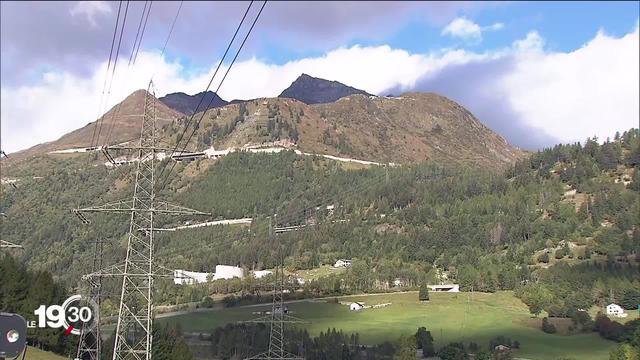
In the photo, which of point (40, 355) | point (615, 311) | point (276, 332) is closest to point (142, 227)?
point (40, 355)

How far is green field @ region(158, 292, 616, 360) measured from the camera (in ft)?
426

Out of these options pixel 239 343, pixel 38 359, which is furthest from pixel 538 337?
pixel 38 359

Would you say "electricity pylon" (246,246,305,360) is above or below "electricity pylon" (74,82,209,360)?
below

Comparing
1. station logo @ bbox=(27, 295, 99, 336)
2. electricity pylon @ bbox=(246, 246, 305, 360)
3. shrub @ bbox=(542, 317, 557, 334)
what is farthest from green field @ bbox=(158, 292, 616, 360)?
station logo @ bbox=(27, 295, 99, 336)

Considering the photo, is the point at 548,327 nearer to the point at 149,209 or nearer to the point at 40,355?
the point at 40,355

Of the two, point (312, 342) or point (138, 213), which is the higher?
point (138, 213)

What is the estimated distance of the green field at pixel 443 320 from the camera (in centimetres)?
12988

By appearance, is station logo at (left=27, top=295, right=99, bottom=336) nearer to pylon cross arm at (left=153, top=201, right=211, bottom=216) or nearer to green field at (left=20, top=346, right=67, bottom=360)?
green field at (left=20, top=346, right=67, bottom=360)

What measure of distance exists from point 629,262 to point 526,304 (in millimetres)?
45260

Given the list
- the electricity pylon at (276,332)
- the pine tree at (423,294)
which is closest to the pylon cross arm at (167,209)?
the electricity pylon at (276,332)

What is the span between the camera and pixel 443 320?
156 meters

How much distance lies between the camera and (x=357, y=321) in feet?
514

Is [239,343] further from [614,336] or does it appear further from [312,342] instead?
[614,336]

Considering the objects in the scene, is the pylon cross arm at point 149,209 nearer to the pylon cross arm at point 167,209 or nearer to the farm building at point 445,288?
the pylon cross arm at point 167,209
